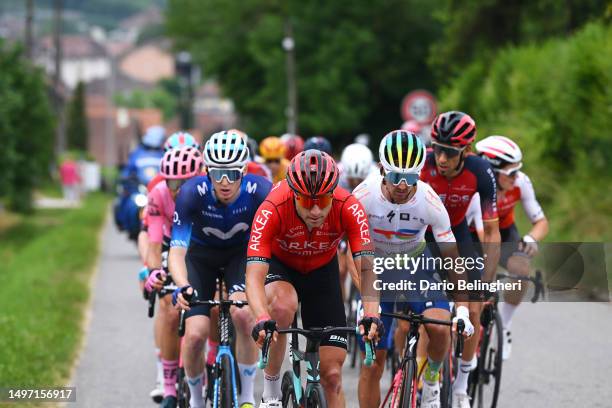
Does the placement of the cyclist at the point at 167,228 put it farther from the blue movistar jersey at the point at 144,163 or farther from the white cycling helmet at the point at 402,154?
the blue movistar jersey at the point at 144,163

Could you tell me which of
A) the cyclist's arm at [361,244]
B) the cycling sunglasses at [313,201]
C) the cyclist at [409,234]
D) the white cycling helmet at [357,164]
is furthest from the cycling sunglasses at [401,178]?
the white cycling helmet at [357,164]

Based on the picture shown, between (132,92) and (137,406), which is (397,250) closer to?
(137,406)

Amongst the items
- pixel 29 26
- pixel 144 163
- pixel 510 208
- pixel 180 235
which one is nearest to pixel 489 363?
pixel 510 208

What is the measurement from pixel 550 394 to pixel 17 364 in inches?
167

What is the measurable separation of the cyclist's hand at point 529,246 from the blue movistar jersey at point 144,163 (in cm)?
809

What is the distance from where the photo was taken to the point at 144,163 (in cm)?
1686

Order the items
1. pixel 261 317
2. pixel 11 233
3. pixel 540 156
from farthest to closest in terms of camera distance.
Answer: pixel 11 233 → pixel 540 156 → pixel 261 317

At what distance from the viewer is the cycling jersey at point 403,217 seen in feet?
25.2

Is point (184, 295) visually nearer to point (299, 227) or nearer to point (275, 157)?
point (299, 227)

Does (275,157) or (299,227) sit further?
(275,157)

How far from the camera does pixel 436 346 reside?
25.9 ft

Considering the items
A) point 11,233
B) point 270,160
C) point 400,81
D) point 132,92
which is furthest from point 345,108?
point 132,92

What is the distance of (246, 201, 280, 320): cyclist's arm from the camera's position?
700cm

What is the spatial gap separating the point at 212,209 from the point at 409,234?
1.22 meters
